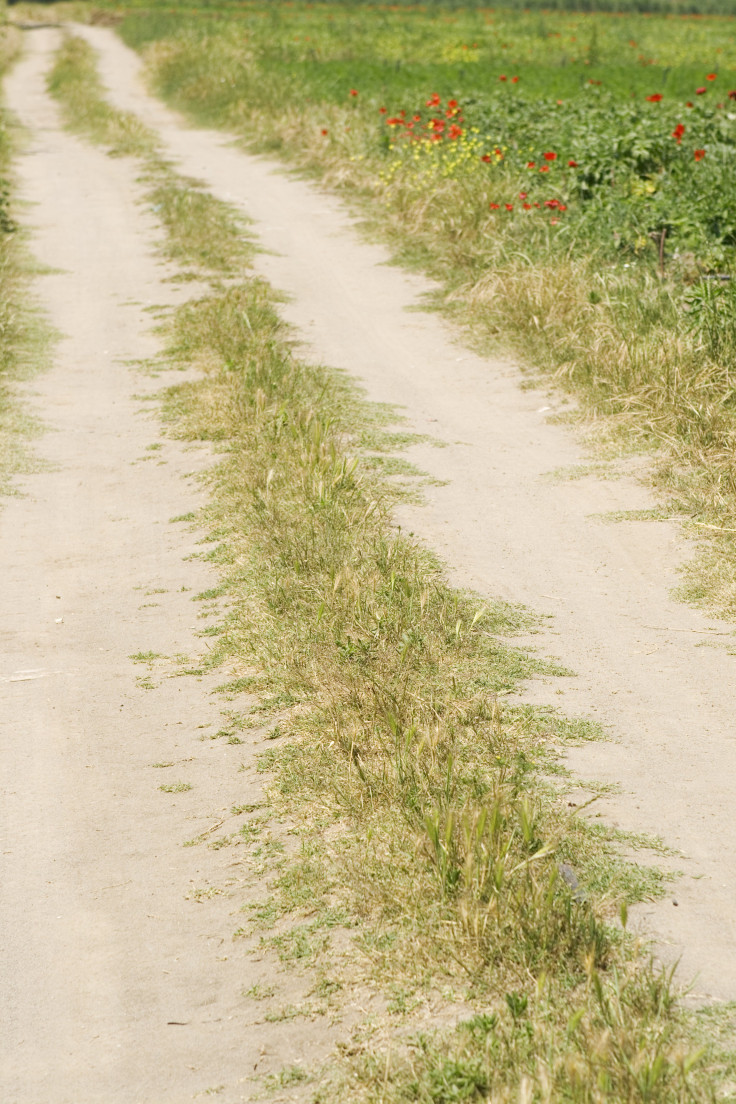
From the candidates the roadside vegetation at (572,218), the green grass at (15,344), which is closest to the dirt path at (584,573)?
the roadside vegetation at (572,218)

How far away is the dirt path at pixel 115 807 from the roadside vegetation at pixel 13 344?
18 cm

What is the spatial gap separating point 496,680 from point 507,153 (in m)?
8.74

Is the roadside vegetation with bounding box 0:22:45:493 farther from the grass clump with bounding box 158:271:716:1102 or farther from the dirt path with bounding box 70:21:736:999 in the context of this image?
the dirt path with bounding box 70:21:736:999

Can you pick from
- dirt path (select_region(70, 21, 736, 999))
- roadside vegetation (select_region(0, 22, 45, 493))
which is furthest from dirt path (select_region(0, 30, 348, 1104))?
dirt path (select_region(70, 21, 736, 999))

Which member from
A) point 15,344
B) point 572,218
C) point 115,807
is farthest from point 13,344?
point 115,807

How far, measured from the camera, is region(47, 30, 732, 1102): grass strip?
8.87 feet

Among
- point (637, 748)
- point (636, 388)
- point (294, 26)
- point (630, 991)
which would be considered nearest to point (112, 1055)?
point (630, 991)

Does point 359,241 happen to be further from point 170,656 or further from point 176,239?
point 170,656

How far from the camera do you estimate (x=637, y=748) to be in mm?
4059

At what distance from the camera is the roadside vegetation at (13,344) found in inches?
285

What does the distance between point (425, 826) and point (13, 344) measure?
272 inches

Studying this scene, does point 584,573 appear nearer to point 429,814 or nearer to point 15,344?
point 429,814

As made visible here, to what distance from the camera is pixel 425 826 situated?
11.3 feet

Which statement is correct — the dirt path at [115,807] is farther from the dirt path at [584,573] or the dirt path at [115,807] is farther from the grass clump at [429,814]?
the dirt path at [584,573]
